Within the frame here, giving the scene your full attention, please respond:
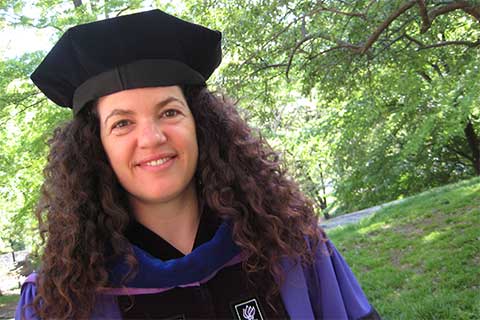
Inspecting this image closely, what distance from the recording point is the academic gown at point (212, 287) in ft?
5.38

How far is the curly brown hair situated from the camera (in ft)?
5.44

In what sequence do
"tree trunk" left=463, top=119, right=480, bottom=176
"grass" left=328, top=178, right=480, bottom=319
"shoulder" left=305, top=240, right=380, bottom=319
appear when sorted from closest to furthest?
"shoulder" left=305, top=240, right=380, bottom=319, "grass" left=328, top=178, right=480, bottom=319, "tree trunk" left=463, top=119, right=480, bottom=176

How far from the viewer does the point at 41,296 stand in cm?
164

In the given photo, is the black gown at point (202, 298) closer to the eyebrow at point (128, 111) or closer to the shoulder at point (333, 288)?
the shoulder at point (333, 288)

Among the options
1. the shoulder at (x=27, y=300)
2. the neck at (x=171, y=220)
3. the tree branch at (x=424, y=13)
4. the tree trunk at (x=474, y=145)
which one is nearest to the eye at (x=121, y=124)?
the neck at (x=171, y=220)

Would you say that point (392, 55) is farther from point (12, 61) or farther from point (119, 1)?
point (12, 61)

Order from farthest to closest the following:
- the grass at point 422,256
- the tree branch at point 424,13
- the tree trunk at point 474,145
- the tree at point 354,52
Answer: the tree trunk at point 474,145
the tree at point 354,52
the grass at point 422,256
the tree branch at point 424,13

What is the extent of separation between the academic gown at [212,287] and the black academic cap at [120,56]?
504 mm

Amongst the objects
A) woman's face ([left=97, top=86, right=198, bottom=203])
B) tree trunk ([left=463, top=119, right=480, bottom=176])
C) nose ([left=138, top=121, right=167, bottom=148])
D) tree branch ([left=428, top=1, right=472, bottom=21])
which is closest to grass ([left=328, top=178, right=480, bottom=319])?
tree branch ([left=428, top=1, right=472, bottom=21])

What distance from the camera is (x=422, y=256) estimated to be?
20.8 ft

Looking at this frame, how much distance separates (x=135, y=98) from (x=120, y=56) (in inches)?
6.4

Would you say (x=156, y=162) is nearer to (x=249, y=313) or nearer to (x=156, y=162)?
(x=156, y=162)

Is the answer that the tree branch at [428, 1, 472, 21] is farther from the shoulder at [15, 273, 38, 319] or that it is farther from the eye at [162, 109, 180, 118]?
the shoulder at [15, 273, 38, 319]

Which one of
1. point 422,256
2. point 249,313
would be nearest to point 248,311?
point 249,313
